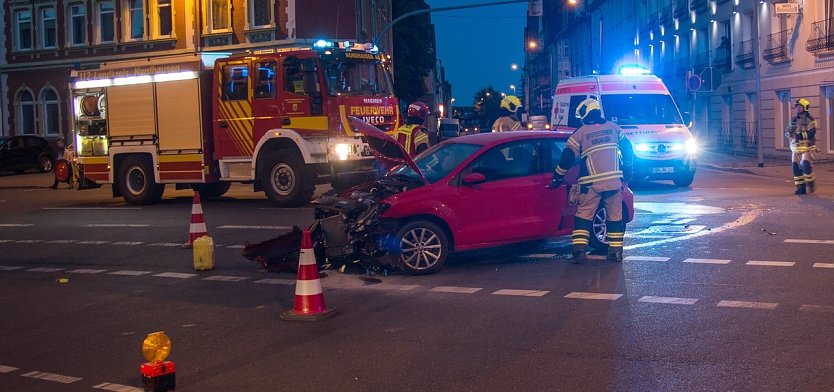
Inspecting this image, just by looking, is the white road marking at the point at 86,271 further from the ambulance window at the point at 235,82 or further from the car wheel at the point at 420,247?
the ambulance window at the point at 235,82

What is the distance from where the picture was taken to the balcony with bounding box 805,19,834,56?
29.4 meters

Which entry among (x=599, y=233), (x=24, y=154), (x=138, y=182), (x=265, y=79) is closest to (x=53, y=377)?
(x=599, y=233)

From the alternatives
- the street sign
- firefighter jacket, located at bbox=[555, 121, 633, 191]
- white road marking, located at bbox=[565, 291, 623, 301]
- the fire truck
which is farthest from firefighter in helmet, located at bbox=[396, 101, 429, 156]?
the street sign

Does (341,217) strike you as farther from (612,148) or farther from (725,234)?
(725,234)

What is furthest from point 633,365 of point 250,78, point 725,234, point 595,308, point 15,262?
Result: point 250,78

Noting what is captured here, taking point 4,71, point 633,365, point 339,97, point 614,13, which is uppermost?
point 614,13

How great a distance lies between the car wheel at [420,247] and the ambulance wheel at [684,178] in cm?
1041

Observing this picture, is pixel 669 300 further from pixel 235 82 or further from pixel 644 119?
pixel 235 82

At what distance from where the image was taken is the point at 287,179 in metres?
17.8

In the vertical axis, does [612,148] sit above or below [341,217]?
above

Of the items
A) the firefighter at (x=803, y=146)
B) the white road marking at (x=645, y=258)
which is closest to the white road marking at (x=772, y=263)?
the white road marking at (x=645, y=258)

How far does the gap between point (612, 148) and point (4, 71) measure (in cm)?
4308

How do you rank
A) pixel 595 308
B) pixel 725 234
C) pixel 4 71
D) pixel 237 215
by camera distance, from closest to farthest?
pixel 595 308 < pixel 725 234 < pixel 237 215 < pixel 4 71

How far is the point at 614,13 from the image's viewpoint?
69625mm
